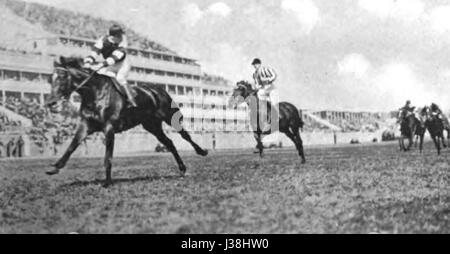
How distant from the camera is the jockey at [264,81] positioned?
15.0 metres

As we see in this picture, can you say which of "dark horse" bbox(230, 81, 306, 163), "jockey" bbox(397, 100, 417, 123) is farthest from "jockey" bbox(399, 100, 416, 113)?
"dark horse" bbox(230, 81, 306, 163)

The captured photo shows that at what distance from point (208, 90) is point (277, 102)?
39836mm

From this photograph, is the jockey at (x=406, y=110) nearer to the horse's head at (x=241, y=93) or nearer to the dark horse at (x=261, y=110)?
the dark horse at (x=261, y=110)

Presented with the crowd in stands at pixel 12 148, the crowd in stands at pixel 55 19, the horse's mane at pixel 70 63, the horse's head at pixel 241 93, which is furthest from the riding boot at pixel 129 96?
the crowd in stands at pixel 12 148

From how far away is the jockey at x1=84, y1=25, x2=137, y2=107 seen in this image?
9.39m

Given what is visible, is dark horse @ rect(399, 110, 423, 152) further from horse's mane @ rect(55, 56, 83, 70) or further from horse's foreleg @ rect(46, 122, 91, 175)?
horse's mane @ rect(55, 56, 83, 70)

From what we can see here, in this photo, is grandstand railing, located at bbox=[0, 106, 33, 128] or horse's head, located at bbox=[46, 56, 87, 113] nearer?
horse's head, located at bbox=[46, 56, 87, 113]

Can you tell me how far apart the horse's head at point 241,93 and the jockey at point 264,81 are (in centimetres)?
25

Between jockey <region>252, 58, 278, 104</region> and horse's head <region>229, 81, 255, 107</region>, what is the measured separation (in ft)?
0.82

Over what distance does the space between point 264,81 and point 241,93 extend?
0.70 m

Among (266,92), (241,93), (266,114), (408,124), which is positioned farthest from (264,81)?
(408,124)

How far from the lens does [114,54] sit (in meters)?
9.39

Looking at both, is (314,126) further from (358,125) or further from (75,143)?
(75,143)

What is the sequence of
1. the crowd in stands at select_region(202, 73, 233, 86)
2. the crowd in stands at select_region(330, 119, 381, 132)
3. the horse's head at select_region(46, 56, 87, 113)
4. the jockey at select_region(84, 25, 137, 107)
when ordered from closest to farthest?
the horse's head at select_region(46, 56, 87, 113) → the jockey at select_region(84, 25, 137, 107) → the crowd in stands at select_region(202, 73, 233, 86) → the crowd in stands at select_region(330, 119, 381, 132)
